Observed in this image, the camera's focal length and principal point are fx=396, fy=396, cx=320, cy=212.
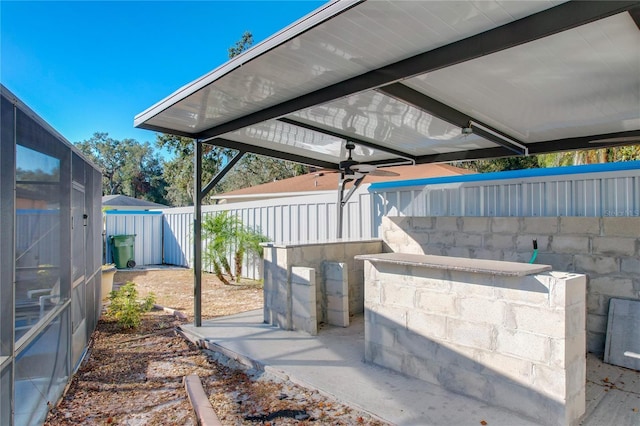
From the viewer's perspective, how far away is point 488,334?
3111mm

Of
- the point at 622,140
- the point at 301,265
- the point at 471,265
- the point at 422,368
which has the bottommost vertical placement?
the point at 422,368

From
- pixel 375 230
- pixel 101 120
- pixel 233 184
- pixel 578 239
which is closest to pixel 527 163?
pixel 375 230

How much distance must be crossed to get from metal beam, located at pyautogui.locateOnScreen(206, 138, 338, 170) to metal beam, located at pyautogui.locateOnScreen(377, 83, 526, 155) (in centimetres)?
292

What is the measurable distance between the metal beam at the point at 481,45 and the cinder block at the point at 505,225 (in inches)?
116

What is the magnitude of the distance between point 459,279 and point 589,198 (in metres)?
2.42

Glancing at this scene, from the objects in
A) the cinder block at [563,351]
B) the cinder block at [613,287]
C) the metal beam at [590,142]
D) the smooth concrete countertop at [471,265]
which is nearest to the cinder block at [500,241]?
the cinder block at [613,287]

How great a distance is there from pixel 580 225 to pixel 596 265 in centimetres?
47

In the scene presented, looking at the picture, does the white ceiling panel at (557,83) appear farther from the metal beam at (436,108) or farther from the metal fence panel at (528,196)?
the metal fence panel at (528,196)

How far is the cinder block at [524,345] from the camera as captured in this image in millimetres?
2799

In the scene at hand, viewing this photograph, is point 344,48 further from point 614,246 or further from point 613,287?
point 613,287

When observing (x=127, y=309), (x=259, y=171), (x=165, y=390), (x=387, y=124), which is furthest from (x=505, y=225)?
(x=259, y=171)

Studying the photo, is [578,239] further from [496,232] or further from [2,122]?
[2,122]

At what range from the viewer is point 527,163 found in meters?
16.8

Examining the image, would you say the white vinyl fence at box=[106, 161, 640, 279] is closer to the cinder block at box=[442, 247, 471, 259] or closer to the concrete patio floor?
the cinder block at box=[442, 247, 471, 259]
